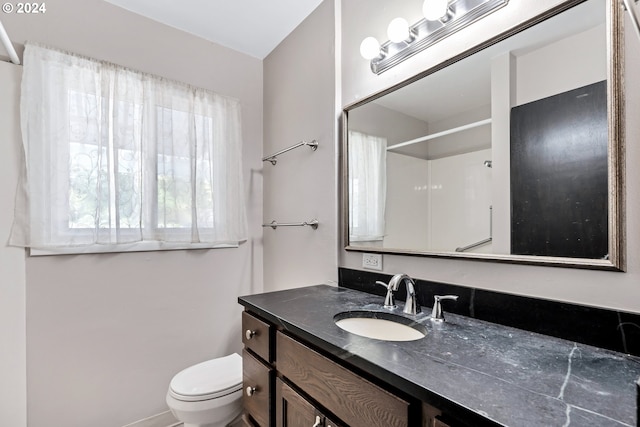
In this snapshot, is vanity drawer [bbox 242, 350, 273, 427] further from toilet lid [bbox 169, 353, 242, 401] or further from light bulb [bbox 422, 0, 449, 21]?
light bulb [bbox 422, 0, 449, 21]

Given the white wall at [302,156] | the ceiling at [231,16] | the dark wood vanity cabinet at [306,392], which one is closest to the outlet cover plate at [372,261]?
the white wall at [302,156]

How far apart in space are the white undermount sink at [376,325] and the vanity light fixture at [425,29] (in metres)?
1.12

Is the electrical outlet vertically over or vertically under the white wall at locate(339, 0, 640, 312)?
under

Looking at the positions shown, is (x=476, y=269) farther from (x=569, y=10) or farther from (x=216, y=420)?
(x=216, y=420)

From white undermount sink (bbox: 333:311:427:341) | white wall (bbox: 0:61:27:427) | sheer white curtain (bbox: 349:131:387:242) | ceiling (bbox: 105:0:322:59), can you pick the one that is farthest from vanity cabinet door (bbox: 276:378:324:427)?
ceiling (bbox: 105:0:322:59)

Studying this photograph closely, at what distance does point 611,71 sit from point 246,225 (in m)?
2.02

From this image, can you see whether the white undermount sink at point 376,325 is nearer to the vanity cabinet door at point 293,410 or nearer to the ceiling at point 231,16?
the vanity cabinet door at point 293,410

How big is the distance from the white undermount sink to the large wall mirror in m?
0.31

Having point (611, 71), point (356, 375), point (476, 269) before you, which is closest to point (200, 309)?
point (356, 375)

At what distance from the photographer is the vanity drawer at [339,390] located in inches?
27.1

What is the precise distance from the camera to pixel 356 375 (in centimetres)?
78

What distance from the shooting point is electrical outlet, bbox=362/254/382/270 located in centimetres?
145

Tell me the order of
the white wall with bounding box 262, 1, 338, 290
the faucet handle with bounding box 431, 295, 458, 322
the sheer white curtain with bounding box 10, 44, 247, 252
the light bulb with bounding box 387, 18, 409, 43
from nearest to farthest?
the faucet handle with bounding box 431, 295, 458, 322 → the light bulb with bounding box 387, 18, 409, 43 → the sheer white curtain with bounding box 10, 44, 247, 252 → the white wall with bounding box 262, 1, 338, 290

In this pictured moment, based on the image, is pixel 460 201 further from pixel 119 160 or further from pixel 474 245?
pixel 119 160
